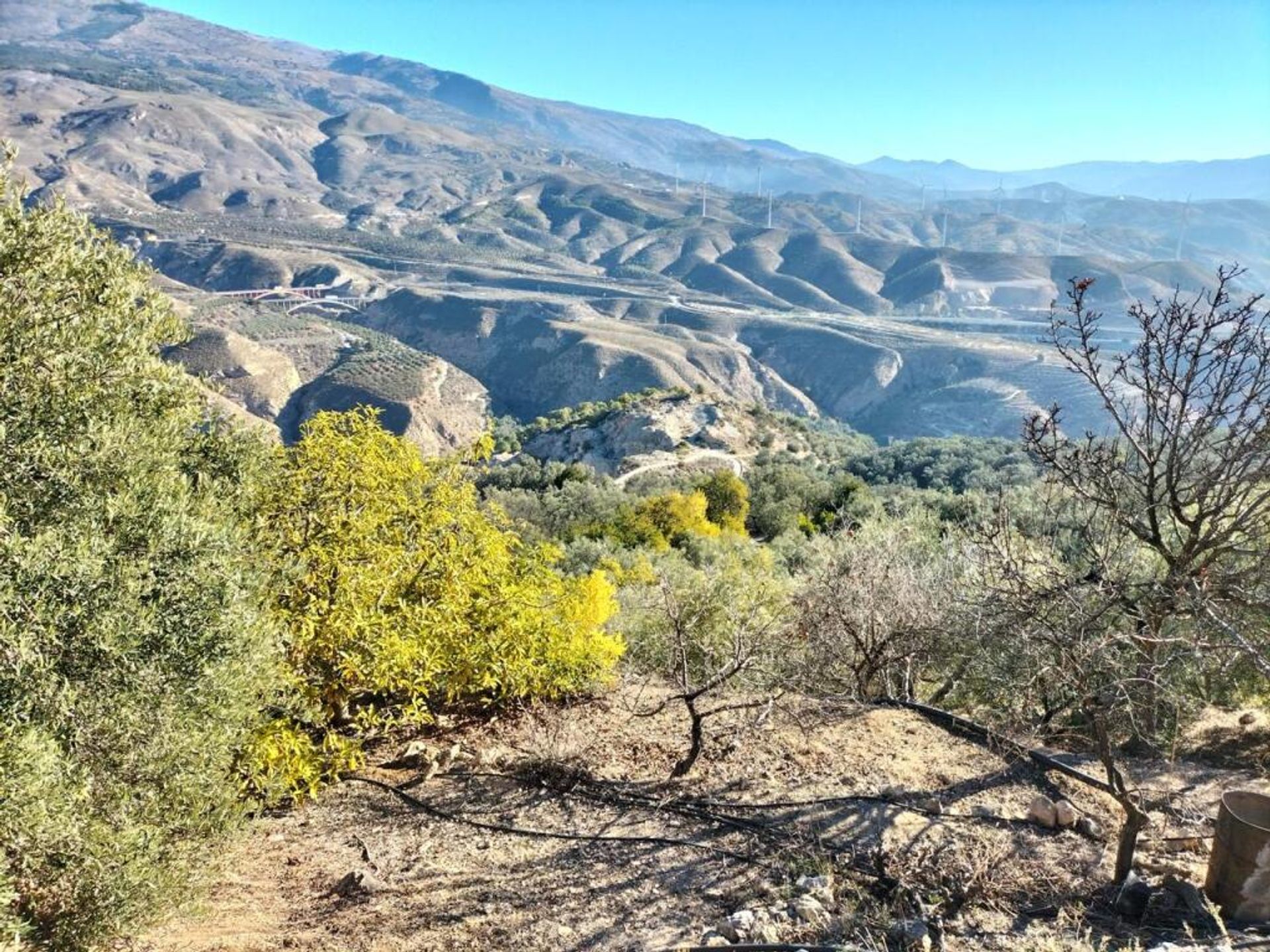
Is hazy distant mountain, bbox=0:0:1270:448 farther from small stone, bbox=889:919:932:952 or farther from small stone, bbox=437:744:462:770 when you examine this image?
small stone, bbox=889:919:932:952

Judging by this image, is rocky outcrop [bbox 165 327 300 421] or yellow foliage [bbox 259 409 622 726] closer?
yellow foliage [bbox 259 409 622 726]

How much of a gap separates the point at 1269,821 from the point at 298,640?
7.44 m

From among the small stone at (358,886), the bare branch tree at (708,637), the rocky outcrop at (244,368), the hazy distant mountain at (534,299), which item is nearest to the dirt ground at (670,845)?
the small stone at (358,886)

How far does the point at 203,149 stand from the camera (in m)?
194

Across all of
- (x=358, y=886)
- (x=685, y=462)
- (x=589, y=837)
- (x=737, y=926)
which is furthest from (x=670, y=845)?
(x=685, y=462)

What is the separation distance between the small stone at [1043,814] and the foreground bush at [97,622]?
20.1ft

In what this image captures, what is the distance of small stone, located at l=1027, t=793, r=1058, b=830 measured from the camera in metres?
6.59

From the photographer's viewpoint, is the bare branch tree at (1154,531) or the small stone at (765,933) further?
the bare branch tree at (1154,531)

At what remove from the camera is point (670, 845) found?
6.41m

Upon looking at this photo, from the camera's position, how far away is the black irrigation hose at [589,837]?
623 cm

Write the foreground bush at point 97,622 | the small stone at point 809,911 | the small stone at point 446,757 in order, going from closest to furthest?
1. the foreground bush at point 97,622
2. the small stone at point 809,911
3. the small stone at point 446,757

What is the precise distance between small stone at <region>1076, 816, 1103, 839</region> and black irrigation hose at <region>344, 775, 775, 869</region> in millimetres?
2655

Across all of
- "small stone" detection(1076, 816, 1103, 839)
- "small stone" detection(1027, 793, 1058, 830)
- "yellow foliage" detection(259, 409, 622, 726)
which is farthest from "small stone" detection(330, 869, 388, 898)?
"small stone" detection(1076, 816, 1103, 839)

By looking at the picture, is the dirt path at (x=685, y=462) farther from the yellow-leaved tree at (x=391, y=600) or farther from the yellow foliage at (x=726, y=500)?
the yellow-leaved tree at (x=391, y=600)
